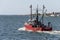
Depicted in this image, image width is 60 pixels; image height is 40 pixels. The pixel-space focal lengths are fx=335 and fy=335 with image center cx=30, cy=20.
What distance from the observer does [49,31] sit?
78.2 m

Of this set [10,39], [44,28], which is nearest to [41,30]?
[44,28]

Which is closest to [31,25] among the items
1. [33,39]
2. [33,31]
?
[33,31]

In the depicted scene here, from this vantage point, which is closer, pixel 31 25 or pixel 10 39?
pixel 10 39

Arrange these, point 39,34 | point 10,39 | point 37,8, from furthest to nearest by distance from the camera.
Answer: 1. point 37,8
2. point 39,34
3. point 10,39

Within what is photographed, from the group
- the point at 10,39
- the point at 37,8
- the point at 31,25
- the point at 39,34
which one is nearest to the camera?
the point at 10,39

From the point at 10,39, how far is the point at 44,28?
54.5 feet

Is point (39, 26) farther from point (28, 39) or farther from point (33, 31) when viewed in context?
point (28, 39)

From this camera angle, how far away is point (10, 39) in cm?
6338

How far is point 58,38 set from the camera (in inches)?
2584

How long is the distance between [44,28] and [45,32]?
1.23 metres

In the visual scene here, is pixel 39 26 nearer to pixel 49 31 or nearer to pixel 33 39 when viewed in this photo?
pixel 49 31

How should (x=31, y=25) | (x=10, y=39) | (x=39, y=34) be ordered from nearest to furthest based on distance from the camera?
(x=10, y=39) → (x=39, y=34) → (x=31, y=25)

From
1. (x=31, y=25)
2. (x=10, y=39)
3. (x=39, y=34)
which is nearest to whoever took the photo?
(x=10, y=39)

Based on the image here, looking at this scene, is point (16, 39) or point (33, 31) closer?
point (16, 39)
